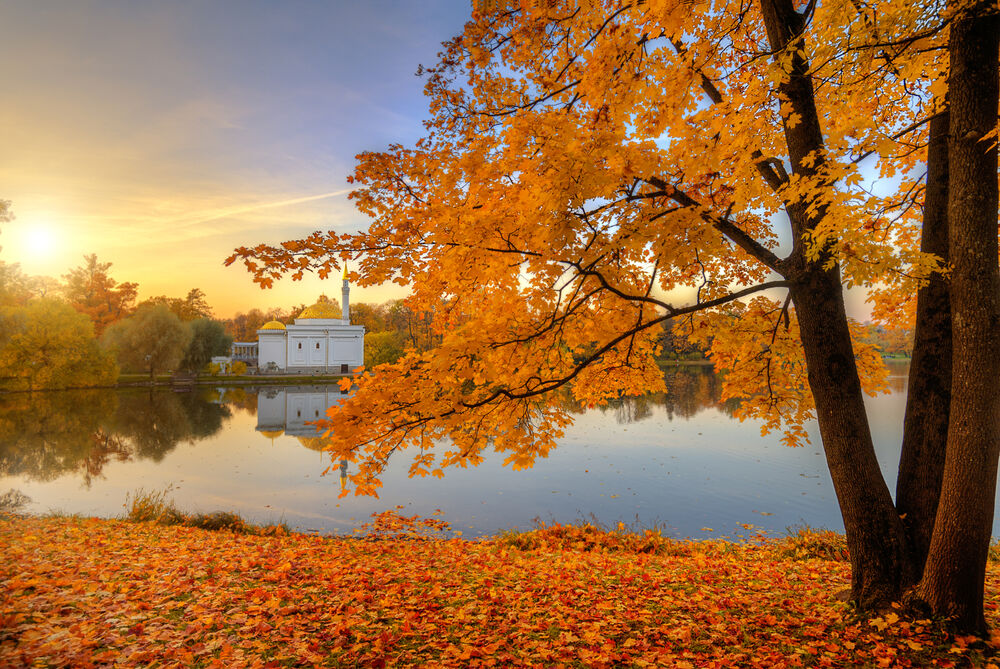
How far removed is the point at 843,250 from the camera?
10.6 feet

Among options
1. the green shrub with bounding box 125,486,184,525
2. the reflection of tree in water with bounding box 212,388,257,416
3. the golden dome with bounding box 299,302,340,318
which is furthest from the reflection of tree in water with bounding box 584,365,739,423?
the golden dome with bounding box 299,302,340,318

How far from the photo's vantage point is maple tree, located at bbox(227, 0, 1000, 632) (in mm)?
3303

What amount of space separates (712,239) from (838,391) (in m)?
1.75

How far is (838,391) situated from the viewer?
3.93m

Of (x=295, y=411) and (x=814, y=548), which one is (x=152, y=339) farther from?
(x=814, y=548)

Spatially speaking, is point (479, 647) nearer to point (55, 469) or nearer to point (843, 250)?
point (843, 250)

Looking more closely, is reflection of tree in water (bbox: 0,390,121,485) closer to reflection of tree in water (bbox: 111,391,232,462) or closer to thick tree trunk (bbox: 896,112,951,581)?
reflection of tree in water (bbox: 111,391,232,462)

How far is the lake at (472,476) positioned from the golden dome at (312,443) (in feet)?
0.28

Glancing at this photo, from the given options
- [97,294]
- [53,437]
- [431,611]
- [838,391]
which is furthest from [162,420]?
[97,294]

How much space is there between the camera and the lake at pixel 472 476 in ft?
34.8

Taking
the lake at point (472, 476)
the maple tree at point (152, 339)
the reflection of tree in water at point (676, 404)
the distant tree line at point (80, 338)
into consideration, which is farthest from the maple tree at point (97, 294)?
the reflection of tree in water at point (676, 404)

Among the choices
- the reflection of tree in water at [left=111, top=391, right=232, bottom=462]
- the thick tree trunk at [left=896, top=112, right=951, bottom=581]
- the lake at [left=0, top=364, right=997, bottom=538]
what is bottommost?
the lake at [left=0, top=364, right=997, bottom=538]

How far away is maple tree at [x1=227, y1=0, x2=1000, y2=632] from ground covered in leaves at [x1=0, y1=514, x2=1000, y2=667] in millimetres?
872

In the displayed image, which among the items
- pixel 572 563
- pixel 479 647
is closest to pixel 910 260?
pixel 479 647
